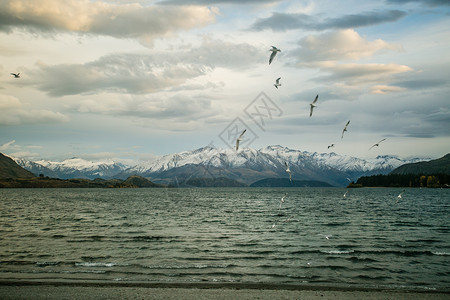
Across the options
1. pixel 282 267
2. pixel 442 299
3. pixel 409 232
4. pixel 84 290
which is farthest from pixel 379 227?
pixel 84 290

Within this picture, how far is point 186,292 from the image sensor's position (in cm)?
1825

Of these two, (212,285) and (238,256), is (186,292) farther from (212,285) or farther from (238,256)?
(238,256)

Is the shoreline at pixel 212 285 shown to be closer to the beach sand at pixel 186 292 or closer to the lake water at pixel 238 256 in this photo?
the beach sand at pixel 186 292

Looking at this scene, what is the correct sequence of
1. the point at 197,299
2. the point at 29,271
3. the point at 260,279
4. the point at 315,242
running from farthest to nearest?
the point at 315,242, the point at 29,271, the point at 260,279, the point at 197,299

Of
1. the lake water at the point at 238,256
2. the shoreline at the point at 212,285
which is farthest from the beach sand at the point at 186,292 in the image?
the lake water at the point at 238,256

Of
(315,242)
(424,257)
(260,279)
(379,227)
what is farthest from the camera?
(379,227)

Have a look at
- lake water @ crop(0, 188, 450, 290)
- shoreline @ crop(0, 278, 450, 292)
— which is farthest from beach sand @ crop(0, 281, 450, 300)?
lake water @ crop(0, 188, 450, 290)

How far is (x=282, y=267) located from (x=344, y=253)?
25.9 feet

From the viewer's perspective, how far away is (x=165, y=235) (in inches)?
1609

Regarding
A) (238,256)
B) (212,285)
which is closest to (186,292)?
(212,285)

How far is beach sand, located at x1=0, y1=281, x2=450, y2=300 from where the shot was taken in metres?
17.5

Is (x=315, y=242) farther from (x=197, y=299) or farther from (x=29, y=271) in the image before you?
(x=29, y=271)

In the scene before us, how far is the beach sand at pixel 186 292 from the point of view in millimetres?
17516

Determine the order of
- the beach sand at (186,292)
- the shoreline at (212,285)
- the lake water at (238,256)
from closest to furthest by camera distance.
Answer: the beach sand at (186,292)
the shoreline at (212,285)
the lake water at (238,256)
